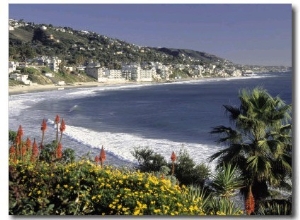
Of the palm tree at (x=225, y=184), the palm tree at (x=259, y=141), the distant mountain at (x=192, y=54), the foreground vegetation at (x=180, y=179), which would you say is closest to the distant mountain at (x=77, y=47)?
the distant mountain at (x=192, y=54)

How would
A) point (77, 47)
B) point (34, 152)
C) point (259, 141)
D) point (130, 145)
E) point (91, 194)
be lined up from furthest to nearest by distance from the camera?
point (77, 47), point (130, 145), point (259, 141), point (34, 152), point (91, 194)

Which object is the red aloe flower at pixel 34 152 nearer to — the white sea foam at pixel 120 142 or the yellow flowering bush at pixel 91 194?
the yellow flowering bush at pixel 91 194

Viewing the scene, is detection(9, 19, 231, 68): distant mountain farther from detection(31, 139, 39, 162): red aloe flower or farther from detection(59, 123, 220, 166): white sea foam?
detection(59, 123, 220, 166): white sea foam

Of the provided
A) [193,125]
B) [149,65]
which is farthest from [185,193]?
[193,125]

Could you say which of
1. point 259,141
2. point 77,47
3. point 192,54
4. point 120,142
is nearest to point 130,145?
point 120,142

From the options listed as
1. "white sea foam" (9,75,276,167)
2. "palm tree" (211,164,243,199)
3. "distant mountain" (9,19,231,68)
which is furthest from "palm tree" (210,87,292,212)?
"distant mountain" (9,19,231,68)

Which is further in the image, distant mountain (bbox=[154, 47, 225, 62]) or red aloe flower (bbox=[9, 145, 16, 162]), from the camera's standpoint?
distant mountain (bbox=[154, 47, 225, 62])

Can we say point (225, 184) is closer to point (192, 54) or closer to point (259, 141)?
point (259, 141)
